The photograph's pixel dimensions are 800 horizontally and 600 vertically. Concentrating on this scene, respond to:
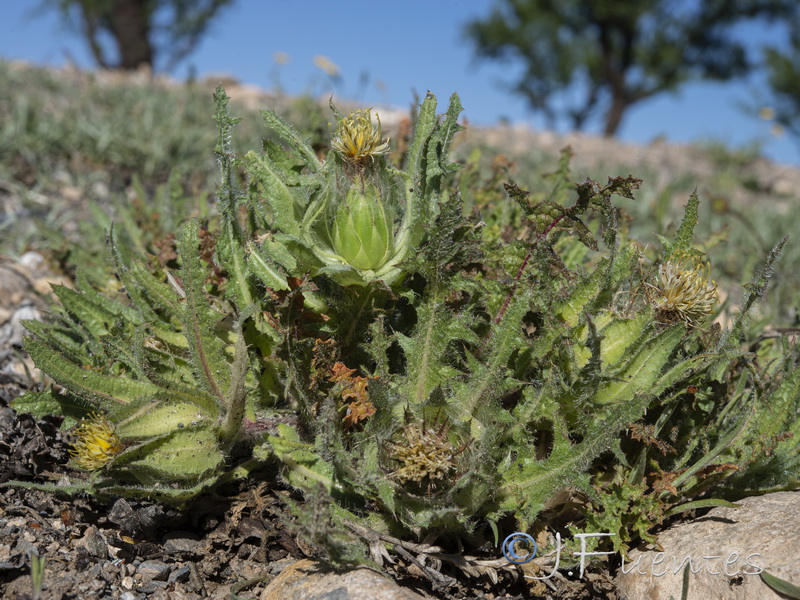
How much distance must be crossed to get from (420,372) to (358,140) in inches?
27.9

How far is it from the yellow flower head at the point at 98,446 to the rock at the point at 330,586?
625mm

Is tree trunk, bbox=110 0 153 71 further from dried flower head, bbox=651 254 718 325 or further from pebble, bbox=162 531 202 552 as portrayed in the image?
dried flower head, bbox=651 254 718 325

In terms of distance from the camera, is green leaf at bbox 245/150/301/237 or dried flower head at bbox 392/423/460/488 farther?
green leaf at bbox 245/150/301/237

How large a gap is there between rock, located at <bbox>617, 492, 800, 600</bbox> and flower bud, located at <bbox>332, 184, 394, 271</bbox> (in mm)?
1208

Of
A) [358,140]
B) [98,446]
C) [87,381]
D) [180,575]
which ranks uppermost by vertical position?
[358,140]

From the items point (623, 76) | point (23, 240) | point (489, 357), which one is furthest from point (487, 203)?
point (623, 76)

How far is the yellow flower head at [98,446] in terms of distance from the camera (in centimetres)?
208

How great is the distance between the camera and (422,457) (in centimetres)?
188

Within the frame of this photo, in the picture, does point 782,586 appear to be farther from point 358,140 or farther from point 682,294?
point 358,140

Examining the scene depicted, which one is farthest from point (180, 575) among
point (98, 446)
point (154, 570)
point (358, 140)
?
point (358, 140)

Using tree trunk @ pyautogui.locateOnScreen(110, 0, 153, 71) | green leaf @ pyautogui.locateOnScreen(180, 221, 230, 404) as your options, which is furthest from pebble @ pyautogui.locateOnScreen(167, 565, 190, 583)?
tree trunk @ pyautogui.locateOnScreen(110, 0, 153, 71)

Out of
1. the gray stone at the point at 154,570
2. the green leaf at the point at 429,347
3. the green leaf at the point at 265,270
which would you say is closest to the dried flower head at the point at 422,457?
the green leaf at the point at 429,347

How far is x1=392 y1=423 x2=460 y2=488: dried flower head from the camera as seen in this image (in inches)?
73.5

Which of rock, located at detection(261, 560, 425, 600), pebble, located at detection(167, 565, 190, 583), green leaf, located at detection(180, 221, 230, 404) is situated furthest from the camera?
green leaf, located at detection(180, 221, 230, 404)
